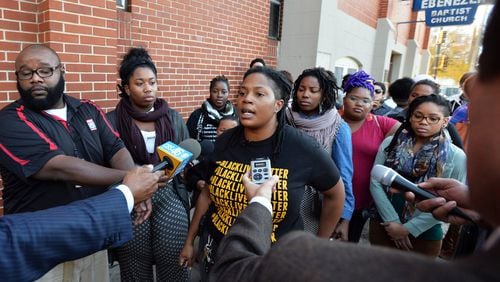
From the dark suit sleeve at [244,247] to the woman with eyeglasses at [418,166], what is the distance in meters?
1.80

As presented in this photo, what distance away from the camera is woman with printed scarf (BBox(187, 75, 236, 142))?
153 inches

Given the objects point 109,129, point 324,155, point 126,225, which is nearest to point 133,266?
point 109,129

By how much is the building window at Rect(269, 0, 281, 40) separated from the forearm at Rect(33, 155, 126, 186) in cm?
547

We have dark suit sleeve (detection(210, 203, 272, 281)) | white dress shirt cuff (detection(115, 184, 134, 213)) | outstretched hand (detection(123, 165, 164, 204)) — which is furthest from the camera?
outstretched hand (detection(123, 165, 164, 204))

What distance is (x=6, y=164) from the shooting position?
6.05 ft

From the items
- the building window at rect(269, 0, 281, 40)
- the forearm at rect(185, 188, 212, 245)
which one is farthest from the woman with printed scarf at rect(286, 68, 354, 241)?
the building window at rect(269, 0, 281, 40)

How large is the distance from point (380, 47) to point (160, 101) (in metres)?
10.1

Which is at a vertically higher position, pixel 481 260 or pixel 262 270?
pixel 481 260

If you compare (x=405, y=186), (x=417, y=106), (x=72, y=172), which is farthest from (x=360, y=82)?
(x=72, y=172)

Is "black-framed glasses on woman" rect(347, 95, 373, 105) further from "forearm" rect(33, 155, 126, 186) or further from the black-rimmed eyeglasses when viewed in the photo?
"forearm" rect(33, 155, 126, 186)

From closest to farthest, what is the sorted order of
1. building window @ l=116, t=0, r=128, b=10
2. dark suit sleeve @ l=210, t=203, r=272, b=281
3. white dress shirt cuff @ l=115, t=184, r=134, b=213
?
dark suit sleeve @ l=210, t=203, r=272, b=281 < white dress shirt cuff @ l=115, t=184, r=134, b=213 < building window @ l=116, t=0, r=128, b=10

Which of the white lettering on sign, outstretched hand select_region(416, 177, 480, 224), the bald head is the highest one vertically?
the white lettering on sign

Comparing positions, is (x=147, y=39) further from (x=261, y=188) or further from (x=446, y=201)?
(x=446, y=201)

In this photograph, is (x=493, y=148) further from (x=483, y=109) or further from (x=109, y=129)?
(x=109, y=129)
